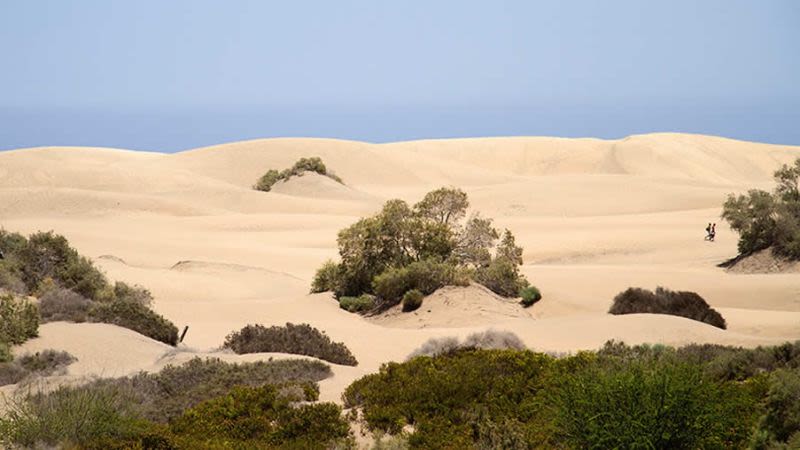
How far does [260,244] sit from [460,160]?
5979 cm

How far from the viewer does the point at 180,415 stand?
1123 cm

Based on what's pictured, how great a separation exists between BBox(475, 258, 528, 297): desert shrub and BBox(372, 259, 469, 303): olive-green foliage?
165 centimetres

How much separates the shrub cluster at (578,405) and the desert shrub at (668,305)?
383 inches

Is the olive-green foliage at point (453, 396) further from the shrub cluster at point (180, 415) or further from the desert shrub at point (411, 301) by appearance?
the desert shrub at point (411, 301)

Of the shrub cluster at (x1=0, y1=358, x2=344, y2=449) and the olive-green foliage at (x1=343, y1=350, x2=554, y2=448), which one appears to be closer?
the shrub cluster at (x1=0, y1=358, x2=344, y2=449)

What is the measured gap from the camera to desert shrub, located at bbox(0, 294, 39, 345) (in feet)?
49.0

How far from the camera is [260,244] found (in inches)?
1594

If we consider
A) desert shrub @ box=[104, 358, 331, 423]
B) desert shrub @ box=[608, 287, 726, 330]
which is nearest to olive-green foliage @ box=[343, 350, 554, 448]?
desert shrub @ box=[104, 358, 331, 423]

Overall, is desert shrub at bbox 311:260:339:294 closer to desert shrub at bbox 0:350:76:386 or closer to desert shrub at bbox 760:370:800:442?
desert shrub at bbox 0:350:76:386

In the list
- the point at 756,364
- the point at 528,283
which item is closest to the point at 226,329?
the point at 528,283

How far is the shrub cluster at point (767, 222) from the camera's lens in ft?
102

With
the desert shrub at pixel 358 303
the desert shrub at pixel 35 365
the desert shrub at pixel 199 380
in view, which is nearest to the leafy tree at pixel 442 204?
the desert shrub at pixel 358 303

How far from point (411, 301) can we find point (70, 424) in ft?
45.6

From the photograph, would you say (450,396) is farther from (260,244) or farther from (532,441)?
(260,244)
